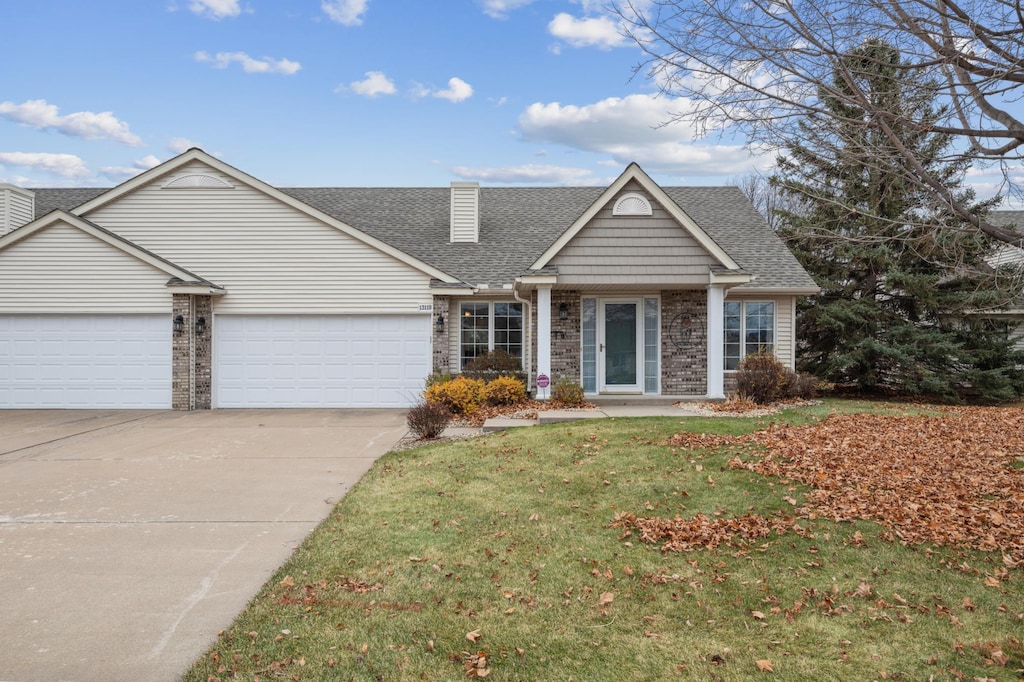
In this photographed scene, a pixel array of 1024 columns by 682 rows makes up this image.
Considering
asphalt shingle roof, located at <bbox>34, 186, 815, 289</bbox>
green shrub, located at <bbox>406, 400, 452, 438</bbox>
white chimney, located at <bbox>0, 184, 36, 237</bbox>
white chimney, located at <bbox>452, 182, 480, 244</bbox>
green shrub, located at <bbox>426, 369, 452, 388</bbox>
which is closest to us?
green shrub, located at <bbox>406, 400, 452, 438</bbox>

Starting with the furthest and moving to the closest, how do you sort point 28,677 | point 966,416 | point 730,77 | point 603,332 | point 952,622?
point 603,332
point 966,416
point 730,77
point 952,622
point 28,677

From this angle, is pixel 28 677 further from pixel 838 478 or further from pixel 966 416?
pixel 966 416

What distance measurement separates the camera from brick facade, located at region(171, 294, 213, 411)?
Result: 14.8 meters

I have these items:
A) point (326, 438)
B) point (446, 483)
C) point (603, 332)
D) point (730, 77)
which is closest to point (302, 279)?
point (326, 438)

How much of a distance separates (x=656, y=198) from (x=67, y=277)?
13.4 metres

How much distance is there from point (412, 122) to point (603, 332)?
887 cm

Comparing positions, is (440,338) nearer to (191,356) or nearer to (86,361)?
(191,356)

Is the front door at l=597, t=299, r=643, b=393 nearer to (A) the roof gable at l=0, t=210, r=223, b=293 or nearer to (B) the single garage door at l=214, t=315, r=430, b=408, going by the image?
(B) the single garage door at l=214, t=315, r=430, b=408

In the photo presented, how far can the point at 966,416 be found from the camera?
1168 cm

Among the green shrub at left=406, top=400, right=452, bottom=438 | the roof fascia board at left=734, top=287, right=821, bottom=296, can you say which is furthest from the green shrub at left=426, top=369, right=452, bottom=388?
the roof fascia board at left=734, top=287, right=821, bottom=296

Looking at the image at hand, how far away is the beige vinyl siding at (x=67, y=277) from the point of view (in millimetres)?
14711

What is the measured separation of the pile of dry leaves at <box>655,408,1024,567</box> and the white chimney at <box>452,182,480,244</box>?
10216 mm

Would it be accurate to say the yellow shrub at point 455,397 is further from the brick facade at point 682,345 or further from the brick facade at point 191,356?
the brick facade at point 191,356

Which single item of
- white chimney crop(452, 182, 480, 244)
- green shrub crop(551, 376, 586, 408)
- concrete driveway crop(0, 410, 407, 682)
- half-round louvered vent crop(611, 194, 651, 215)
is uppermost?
white chimney crop(452, 182, 480, 244)
